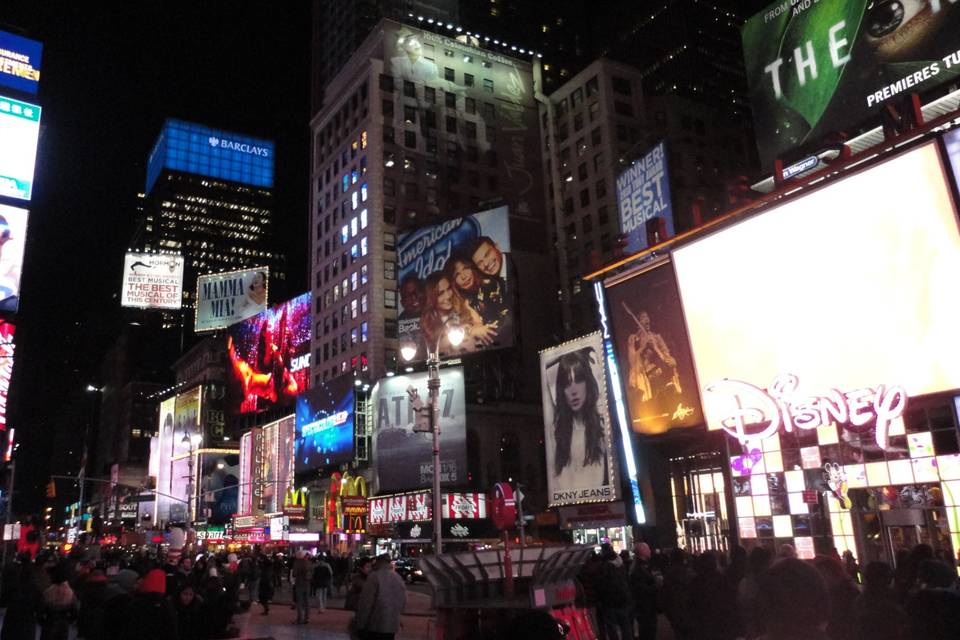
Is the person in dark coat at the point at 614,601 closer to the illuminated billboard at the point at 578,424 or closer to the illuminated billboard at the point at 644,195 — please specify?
the illuminated billboard at the point at 578,424

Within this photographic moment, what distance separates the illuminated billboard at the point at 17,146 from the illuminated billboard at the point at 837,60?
3252 centimetres

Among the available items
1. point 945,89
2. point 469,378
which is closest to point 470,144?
point 469,378

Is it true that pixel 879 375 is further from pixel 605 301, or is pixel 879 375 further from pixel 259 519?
pixel 259 519

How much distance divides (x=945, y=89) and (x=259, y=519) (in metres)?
70.5

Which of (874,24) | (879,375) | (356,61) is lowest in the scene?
(879,375)

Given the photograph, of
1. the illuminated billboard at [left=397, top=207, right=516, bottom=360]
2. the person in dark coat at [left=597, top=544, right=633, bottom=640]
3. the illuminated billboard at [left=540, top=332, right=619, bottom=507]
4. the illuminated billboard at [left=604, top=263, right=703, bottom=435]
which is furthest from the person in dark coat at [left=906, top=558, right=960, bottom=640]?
the illuminated billboard at [left=397, top=207, right=516, bottom=360]

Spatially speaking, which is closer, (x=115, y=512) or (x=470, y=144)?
(x=470, y=144)

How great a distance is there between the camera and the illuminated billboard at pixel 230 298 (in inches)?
3752

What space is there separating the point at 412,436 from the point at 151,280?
149 feet

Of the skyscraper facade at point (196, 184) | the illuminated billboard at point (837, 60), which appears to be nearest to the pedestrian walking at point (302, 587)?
the illuminated billboard at point (837, 60)

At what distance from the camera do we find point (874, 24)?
2947 centimetres

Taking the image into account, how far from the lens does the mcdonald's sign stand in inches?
2450

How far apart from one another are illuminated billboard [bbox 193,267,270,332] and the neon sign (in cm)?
7646

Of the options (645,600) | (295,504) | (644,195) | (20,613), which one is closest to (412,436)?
(295,504)
